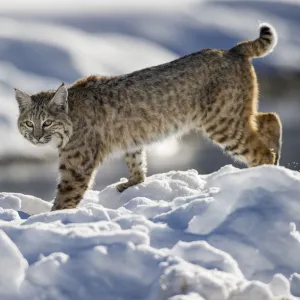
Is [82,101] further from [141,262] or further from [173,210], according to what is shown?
[141,262]

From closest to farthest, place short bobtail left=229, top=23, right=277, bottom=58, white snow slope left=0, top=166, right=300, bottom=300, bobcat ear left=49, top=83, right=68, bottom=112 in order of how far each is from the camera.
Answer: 1. white snow slope left=0, top=166, right=300, bottom=300
2. bobcat ear left=49, top=83, right=68, bottom=112
3. short bobtail left=229, top=23, right=277, bottom=58

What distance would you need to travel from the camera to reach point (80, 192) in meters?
7.18

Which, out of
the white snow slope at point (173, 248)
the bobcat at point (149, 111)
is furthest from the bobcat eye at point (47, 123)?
the white snow slope at point (173, 248)

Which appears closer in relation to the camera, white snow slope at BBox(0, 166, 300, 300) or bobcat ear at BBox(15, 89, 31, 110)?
white snow slope at BBox(0, 166, 300, 300)

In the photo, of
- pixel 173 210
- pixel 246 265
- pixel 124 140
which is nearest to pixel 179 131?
pixel 124 140

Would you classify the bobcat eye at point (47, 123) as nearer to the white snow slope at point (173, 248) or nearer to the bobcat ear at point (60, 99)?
the bobcat ear at point (60, 99)

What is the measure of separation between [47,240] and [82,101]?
3343mm

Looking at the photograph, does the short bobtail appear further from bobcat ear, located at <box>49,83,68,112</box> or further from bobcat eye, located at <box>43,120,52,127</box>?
bobcat eye, located at <box>43,120,52,127</box>

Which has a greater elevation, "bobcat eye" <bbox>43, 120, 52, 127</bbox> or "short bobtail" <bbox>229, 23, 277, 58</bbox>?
"short bobtail" <bbox>229, 23, 277, 58</bbox>

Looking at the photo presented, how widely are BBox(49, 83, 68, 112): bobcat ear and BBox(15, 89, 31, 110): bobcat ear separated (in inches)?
9.8

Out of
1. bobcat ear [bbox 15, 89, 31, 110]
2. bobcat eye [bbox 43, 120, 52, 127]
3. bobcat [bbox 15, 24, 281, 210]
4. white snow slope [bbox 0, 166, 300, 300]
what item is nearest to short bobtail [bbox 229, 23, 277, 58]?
bobcat [bbox 15, 24, 281, 210]

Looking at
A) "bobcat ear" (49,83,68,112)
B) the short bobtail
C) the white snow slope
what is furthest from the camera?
the short bobtail

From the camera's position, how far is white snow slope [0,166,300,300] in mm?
3779

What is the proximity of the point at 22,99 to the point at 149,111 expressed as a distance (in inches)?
52.9
